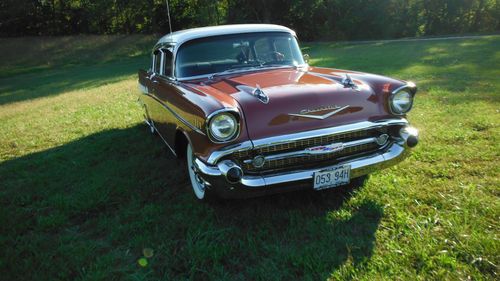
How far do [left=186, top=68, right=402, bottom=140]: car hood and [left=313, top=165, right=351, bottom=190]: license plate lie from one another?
34cm

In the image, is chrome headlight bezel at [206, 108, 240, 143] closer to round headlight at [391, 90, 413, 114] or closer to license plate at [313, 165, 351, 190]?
license plate at [313, 165, 351, 190]

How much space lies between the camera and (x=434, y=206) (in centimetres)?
305

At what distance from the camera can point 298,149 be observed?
288 cm

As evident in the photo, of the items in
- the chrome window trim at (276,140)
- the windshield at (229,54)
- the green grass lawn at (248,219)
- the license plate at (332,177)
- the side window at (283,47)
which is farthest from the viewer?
the side window at (283,47)

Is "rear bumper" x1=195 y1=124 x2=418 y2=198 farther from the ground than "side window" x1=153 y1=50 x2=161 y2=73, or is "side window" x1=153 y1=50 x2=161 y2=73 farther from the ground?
"side window" x1=153 y1=50 x2=161 y2=73

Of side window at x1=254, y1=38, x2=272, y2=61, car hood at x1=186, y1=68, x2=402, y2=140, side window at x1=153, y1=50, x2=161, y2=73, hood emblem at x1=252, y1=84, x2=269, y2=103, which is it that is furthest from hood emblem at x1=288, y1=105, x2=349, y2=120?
side window at x1=153, y1=50, x2=161, y2=73

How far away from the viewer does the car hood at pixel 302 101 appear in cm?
282

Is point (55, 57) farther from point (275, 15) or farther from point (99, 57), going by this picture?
point (275, 15)

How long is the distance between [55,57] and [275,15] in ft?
50.2

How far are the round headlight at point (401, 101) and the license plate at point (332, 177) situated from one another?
2.34 ft

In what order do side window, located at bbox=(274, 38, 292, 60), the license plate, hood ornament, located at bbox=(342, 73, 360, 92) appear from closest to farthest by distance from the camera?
the license plate
hood ornament, located at bbox=(342, 73, 360, 92)
side window, located at bbox=(274, 38, 292, 60)

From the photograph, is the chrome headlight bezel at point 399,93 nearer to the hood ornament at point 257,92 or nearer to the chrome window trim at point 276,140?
the chrome window trim at point 276,140

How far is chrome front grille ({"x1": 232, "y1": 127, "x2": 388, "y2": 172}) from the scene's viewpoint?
280 centimetres

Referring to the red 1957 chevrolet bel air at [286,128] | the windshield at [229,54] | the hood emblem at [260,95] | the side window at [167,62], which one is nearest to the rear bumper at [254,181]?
the red 1957 chevrolet bel air at [286,128]
